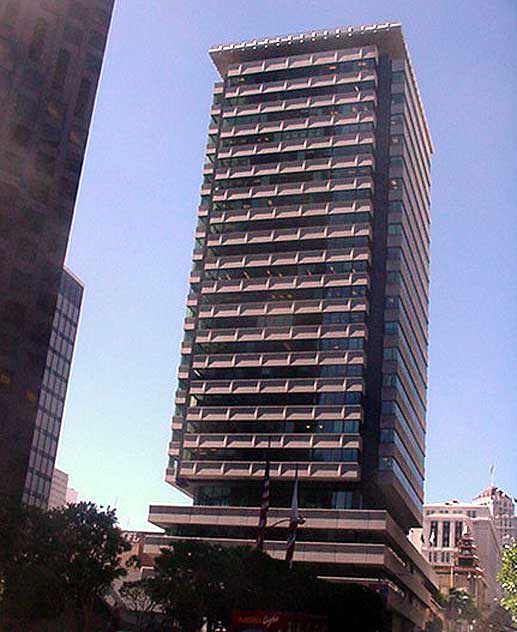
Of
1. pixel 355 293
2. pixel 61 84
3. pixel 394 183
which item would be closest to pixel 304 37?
pixel 394 183

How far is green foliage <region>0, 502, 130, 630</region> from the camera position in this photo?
62.5 metres

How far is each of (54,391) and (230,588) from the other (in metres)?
79.9

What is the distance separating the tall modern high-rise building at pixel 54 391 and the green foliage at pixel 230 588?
203 ft

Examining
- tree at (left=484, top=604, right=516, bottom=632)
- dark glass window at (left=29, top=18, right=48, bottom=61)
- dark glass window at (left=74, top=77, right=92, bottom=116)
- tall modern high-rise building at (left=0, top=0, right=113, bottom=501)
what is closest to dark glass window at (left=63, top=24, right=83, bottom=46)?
tall modern high-rise building at (left=0, top=0, right=113, bottom=501)

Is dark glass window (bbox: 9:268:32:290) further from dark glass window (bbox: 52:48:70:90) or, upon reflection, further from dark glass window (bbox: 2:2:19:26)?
dark glass window (bbox: 2:2:19:26)

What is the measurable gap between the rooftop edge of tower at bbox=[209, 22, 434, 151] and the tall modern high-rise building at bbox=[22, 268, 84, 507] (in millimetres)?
44183

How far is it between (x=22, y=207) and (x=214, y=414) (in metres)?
47.8

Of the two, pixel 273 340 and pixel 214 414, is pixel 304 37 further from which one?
pixel 214 414

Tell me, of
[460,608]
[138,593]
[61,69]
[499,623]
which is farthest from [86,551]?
[499,623]

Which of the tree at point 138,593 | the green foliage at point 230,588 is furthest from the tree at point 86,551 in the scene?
the tree at point 138,593

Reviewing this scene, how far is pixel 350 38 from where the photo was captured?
137 metres

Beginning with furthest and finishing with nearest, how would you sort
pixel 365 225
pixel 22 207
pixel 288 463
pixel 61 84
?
pixel 365 225 → pixel 288 463 → pixel 61 84 → pixel 22 207

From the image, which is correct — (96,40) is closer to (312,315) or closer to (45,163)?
(45,163)

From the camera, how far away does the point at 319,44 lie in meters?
139
